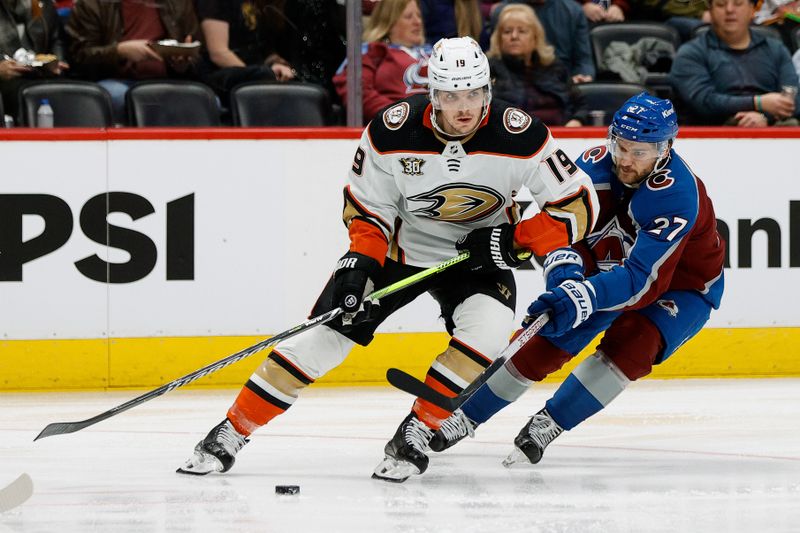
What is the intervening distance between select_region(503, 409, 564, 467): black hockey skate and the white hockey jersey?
53 cm

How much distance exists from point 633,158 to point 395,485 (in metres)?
1.03

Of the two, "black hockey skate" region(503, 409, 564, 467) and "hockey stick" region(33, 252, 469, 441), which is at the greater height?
"hockey stick" region(33, 252, 469, 441)

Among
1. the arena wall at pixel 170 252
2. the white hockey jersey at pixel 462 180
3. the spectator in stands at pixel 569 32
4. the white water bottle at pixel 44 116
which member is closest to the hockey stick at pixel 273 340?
the white hockey jersey at pixel 462 180

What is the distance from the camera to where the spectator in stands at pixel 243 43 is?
5371mm

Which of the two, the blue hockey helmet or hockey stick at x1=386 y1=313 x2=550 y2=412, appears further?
the blue hockey helmet

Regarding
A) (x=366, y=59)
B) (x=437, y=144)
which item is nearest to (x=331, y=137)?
(x=366, y=59)

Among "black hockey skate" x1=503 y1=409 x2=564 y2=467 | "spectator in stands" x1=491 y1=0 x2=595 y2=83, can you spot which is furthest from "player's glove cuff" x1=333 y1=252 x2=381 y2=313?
"spectator in stands" x1=491 y1=0 x2=595 y2=83

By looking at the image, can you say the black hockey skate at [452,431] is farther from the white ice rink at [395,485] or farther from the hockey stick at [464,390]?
the hockey stick at [464,390]

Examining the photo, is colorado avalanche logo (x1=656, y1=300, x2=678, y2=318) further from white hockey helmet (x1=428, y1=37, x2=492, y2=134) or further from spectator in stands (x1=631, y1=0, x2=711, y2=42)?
spectator in stands (x1=631, y1=0, x2=711, y2=42)

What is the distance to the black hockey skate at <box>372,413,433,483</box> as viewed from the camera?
3557 mm

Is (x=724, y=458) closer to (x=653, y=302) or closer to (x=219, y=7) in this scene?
(x=653, y=302)

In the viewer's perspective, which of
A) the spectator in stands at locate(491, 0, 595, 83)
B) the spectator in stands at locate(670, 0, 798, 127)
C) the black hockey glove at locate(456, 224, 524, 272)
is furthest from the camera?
the spectator in stands at locate(491, 0, 595, 83)

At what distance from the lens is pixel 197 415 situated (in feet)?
15.2

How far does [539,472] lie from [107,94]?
7.89 ft
